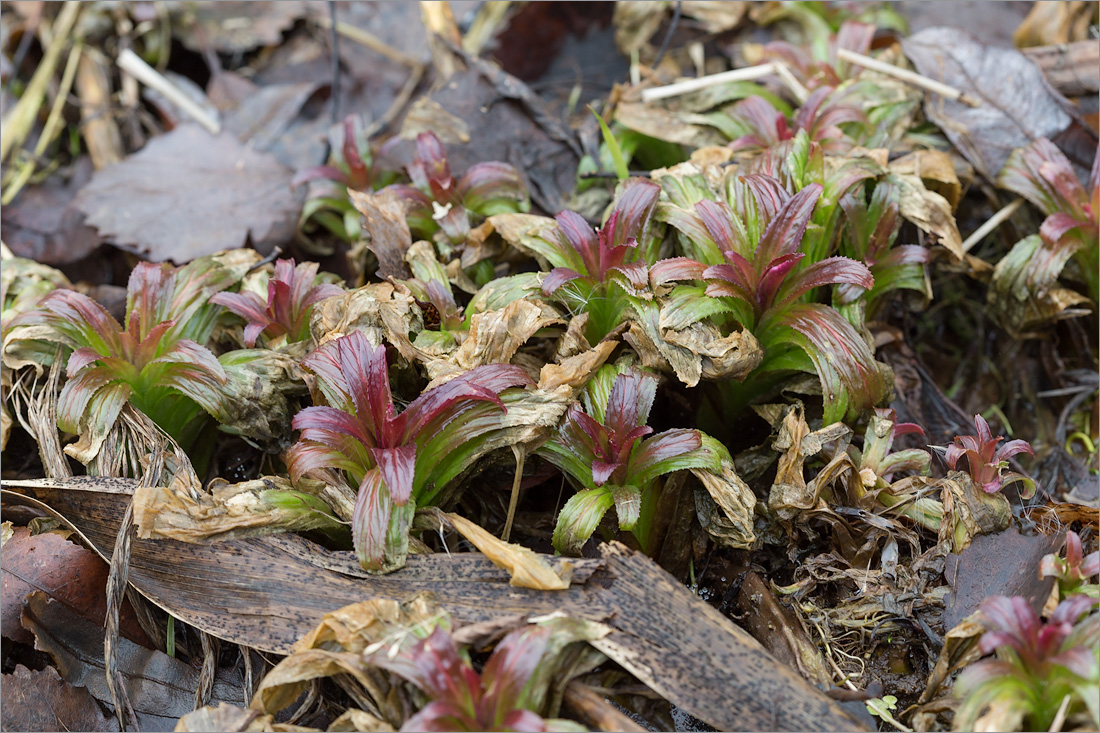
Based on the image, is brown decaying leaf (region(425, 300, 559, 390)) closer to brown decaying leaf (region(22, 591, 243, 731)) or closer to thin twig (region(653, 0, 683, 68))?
brown decaying leaf (region(22, 591, 243, 731))

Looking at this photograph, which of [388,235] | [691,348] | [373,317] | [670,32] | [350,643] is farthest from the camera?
[670,32]

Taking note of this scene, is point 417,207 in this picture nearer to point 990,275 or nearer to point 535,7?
point 535,7

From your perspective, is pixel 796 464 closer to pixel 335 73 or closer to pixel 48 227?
pixel 335 73

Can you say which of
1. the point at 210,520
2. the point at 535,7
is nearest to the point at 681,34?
the point at 535,7

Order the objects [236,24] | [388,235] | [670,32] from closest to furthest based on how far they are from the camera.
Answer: [388,235] → [670,32] → [236,24]

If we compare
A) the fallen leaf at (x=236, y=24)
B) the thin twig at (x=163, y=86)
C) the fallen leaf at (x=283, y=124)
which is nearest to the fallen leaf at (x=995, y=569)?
the fallen leaf at (x=283, y=124)

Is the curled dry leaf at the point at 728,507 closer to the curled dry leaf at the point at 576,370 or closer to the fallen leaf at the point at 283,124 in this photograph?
the curled dry leaf at the point at 576,370

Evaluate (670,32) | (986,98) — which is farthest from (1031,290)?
(670,32)
